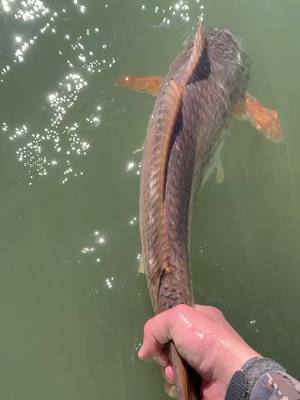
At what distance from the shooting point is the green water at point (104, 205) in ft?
10.3

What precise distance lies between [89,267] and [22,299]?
15.3 inches

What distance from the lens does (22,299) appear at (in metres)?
3.25

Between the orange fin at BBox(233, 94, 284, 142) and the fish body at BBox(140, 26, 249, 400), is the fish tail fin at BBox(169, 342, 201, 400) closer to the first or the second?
the fish body at BBox(140, 26, 249, 400)

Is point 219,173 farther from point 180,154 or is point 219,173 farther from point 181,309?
point 181,309

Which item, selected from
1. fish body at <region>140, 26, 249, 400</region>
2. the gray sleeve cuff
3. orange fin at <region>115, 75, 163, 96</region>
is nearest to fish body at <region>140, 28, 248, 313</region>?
fish body at <region>140, 26, 249, 400</region>

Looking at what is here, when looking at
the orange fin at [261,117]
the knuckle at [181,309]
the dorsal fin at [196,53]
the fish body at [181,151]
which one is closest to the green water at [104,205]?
the orange fin at [261,117]

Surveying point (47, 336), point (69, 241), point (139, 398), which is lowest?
point (139, 398)

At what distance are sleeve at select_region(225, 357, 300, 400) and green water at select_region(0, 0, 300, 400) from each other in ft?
3.23

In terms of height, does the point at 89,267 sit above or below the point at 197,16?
below

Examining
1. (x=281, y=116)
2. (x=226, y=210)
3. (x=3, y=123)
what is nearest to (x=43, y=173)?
(x=3, y=123)

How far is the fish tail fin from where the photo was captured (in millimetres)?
2156

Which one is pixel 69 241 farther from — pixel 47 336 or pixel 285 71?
pixel 285 71

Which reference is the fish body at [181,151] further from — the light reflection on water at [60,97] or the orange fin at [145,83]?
the light reflection on water at [60,97]

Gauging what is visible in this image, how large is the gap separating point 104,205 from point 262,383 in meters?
1.69
